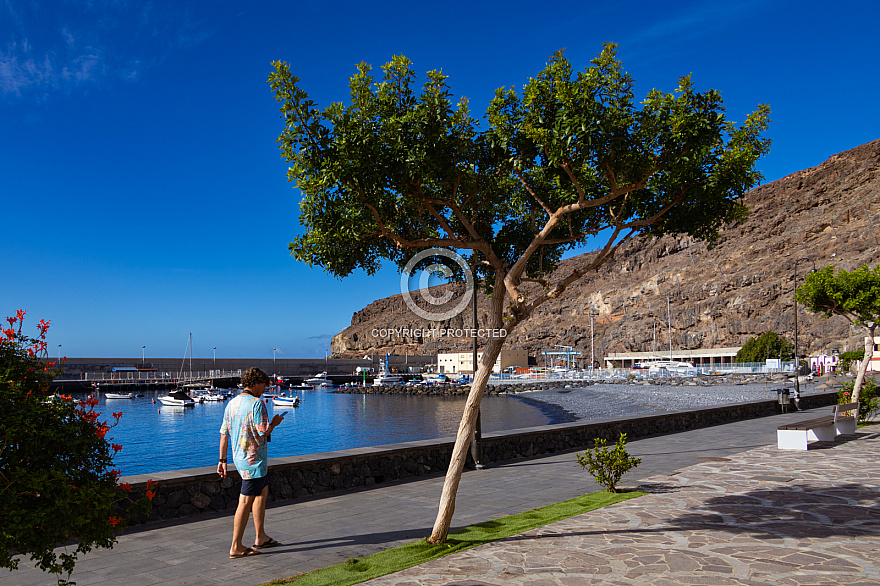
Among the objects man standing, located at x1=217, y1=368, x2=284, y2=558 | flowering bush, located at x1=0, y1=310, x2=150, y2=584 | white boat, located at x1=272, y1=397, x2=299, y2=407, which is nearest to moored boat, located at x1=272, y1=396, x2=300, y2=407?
white boat, located at x1=272, y1=397, x2=299, y2=407

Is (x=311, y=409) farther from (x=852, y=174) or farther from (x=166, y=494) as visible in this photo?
(x=852, y=174)

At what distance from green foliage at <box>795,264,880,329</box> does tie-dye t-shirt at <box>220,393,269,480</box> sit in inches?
660

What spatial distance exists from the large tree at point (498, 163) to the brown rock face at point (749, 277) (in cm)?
7840

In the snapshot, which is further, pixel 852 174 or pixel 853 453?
pixel 852 174

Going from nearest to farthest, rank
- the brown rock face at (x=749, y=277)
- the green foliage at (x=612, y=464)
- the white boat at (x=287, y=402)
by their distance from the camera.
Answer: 1. the green foliage at (x=612, y=464)
2. the white boat at (x=287, y=402)
3. the brown rock face at (x=749, y=277)

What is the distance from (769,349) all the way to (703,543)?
276ft

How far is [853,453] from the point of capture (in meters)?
12.2

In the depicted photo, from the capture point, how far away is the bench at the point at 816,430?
42.7ft

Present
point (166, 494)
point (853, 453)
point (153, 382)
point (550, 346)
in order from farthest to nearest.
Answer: point (550, 346) < point (153, 382) < point (853, 453) < point (166, 494)

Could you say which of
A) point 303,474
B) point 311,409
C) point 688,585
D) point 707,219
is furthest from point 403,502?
point 311,409

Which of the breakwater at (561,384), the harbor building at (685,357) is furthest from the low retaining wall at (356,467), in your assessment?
the harbor building at (685,357)

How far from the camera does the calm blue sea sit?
32250 mm

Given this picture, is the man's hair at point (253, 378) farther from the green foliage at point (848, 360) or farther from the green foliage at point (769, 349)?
the green foliage at point (769, 349)

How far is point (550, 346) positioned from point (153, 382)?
92534 mm
